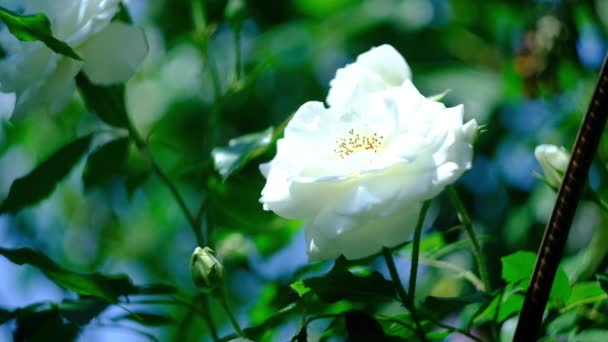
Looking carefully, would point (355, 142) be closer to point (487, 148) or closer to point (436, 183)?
point (436, 183)

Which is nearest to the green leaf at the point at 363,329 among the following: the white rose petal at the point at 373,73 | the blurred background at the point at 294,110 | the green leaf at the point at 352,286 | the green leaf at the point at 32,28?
the green leaf at the point at 352,286

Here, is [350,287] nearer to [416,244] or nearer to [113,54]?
[416,244]

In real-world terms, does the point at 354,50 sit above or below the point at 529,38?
below

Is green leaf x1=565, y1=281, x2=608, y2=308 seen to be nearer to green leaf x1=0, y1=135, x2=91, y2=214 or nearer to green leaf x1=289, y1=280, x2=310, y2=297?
green leaf x1=289, y1=280, x2=310, y2=297

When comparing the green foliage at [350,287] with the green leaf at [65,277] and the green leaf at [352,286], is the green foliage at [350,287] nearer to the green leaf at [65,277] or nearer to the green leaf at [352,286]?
the green leaf at [352,286]

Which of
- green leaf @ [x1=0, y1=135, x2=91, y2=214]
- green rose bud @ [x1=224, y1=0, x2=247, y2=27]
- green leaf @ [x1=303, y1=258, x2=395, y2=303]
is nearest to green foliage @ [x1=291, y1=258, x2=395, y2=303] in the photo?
green leaf @ [x1=303, y1=258, x2=395, y2=303]

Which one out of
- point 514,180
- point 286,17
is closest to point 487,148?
point 514,180
